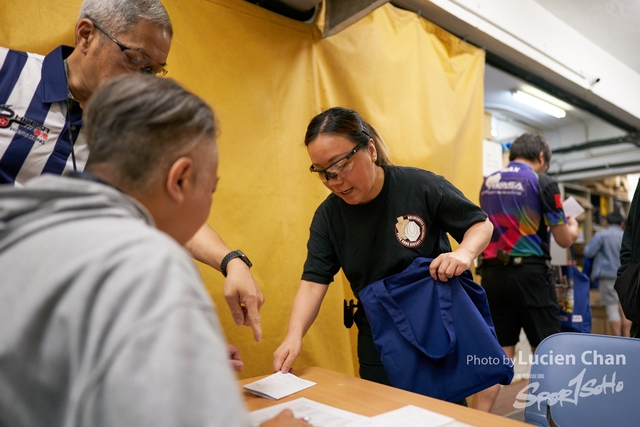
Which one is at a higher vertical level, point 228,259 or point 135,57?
point 135,57

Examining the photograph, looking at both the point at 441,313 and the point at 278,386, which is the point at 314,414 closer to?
the point at 278,386

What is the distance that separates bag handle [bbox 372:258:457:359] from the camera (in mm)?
1392

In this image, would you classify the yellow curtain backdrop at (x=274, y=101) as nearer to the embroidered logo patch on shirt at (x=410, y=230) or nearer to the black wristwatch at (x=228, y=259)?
the black wristwatch at (x=228, y=259)

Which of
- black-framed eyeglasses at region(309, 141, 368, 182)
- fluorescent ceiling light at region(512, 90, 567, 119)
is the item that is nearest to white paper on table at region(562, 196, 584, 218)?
fluorescent ceiling light at region(512, 90, 567, 119)

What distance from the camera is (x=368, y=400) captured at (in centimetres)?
118

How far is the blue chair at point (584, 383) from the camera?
1.32m

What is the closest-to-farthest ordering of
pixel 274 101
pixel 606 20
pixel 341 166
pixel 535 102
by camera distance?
1. pixel 341 166
2. pixel 274 101
3. pixel 606 20
4. pixel 535 102

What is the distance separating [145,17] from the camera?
1.38 m

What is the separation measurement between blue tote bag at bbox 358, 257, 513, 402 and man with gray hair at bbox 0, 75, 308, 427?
1011 mm

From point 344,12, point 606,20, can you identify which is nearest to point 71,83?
point 344,12

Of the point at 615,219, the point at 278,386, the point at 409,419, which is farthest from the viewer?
the point at 615,219

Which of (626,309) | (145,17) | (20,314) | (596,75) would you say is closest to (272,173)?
(145,17)

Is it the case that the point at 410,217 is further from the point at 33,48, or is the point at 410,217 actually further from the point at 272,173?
the point at 33,48

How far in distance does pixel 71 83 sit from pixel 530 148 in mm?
2752
